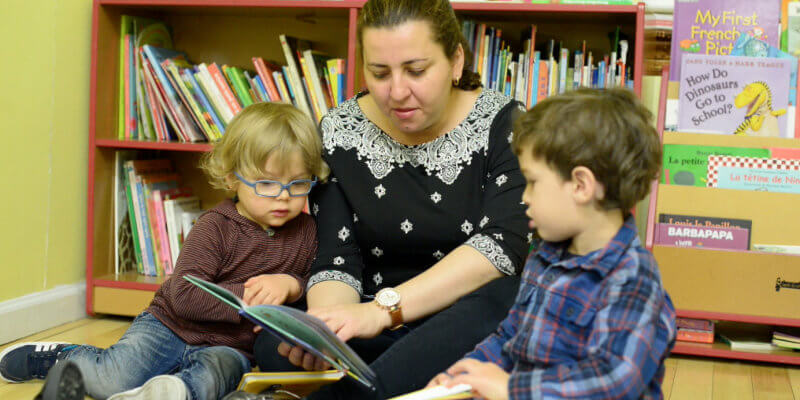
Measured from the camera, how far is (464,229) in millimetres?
1644

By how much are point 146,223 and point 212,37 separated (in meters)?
0.71

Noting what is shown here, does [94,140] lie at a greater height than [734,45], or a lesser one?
lesser

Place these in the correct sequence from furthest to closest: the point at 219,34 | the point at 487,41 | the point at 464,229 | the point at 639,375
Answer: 1. the point at 219,34
2. the point at 487,41
3. the point at 464,229
4. the point at 639,375

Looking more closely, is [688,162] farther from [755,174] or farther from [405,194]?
[405,194]

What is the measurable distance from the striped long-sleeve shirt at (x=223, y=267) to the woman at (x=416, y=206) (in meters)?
0.12

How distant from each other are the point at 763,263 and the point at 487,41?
1.00 m

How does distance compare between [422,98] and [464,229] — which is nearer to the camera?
[422,98]

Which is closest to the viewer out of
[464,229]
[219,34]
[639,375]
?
[639,375]

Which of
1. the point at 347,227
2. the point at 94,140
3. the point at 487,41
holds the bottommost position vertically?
the point at 347,227

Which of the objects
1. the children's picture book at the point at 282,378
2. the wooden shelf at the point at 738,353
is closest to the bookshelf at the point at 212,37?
the wooden shelf at the point at 738,353

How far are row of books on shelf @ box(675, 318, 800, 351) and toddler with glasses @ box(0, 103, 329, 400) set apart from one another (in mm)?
1159

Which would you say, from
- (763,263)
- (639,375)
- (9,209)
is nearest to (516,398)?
(639,375)

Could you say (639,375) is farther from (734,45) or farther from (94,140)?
(94,140)

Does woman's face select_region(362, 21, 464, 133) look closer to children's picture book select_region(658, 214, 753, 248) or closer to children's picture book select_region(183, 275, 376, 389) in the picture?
children's picture book select_region(183, 275, 376, 389)
